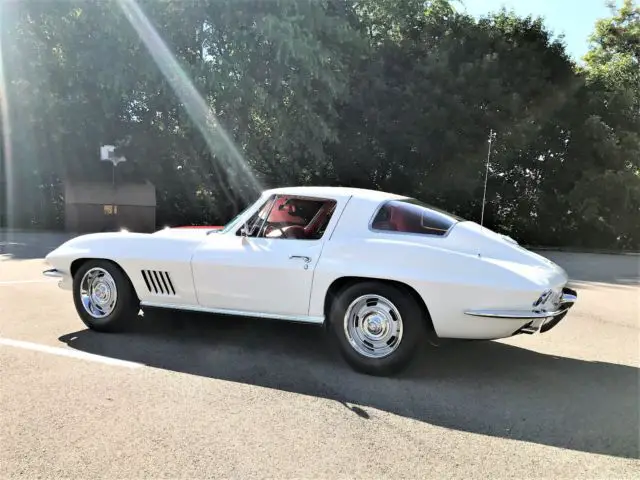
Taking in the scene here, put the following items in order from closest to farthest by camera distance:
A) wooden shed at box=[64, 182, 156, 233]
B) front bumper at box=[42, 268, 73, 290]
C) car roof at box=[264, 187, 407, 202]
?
1. car roof at box=[264, 187, 407, 202]
2. front bumper at box=[42, 268, 73, 290]
3. wooden shed at box=[64, 182, 156, 233]

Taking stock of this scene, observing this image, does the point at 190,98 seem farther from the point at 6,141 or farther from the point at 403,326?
the point at 403,326

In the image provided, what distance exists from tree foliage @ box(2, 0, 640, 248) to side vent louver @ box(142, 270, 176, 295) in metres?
12.5

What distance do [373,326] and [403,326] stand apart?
255 mm

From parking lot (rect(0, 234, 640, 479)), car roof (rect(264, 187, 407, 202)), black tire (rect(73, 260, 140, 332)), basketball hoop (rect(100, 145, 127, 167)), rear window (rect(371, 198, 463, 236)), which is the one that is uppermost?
basketball hoop (rect(100, 145, 127, 167))

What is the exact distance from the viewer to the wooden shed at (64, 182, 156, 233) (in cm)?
2186

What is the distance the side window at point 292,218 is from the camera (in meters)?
5.05

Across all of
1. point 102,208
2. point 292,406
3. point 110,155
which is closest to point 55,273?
point 292,406

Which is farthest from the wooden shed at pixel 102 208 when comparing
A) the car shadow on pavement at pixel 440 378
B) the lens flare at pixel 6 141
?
the car shadow on pavement at pixel 440 378

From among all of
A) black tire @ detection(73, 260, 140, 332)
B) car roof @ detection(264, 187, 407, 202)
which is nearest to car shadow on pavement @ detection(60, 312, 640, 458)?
black tire @ detection(73, 260, 140, 332)

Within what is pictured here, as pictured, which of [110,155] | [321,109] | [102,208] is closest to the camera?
[321,109]

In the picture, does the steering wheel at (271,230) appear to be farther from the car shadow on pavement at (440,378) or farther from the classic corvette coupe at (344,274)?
the car shadow on pavement at (440,378)

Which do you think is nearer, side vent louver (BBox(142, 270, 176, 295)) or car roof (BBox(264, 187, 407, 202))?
car roof (BBox(264, 187, 407, 202))

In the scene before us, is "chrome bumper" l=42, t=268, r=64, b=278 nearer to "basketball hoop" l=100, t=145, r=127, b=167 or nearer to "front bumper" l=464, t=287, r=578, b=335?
"front bumper" l=464, t=287, r=578, b=335

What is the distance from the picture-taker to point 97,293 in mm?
5645
